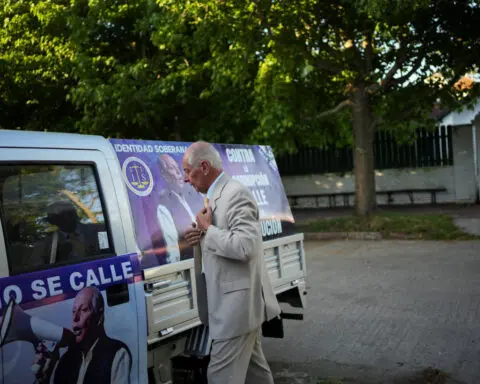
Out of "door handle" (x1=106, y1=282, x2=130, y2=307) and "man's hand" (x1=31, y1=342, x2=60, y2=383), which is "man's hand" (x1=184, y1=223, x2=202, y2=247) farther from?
"man's hand" (x1=31, y1=342, x2=60, y2=383)

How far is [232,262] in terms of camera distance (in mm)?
3246

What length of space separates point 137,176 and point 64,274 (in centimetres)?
107

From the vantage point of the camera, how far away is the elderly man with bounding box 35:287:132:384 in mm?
3041

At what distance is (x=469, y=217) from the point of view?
53.2ft

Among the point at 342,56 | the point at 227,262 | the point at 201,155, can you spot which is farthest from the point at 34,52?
the point at 227,262

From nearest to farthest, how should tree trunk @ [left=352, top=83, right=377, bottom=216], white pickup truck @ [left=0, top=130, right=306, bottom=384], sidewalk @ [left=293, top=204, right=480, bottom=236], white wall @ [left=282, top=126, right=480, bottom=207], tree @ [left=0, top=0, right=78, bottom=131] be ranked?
1. white pickup truck @ [left=0, top=130, right=306, bottom=384]
2. sidewalk @ [left=293, top=204, right=480, bottom=236]
3. tree trunk @ [left=352, top=83, right=377, bottom=216]
4. tree @ [left=0, top=0, right=78, bottom=131]
5. white wall @ [left=282, top=126, right=480, bottom=207]

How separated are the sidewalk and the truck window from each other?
38.3 feet

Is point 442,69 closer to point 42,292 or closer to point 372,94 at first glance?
point 372,94

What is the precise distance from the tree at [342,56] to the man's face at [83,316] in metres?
11.0

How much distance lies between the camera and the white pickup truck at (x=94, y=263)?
115 inches

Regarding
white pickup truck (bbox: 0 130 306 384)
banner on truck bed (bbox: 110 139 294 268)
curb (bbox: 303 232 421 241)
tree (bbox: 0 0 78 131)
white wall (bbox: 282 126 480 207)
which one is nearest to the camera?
white pickup truck (bbox: 0 130 306 384)

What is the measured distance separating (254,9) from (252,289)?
11.7m

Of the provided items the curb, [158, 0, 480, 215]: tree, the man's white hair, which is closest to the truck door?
the man's white hair

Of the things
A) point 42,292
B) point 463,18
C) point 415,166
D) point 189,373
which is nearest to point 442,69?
point 463,18
